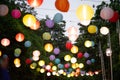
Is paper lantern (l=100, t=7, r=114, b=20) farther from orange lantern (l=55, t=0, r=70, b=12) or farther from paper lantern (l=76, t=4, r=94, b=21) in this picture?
orange lantern (l=55, t=0, r=70, b=12)

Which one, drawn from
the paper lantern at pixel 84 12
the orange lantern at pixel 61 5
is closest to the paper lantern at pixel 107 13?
the paper lantern at pixel 84 12

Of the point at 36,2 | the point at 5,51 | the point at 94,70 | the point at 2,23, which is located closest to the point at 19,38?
the point at 36,2

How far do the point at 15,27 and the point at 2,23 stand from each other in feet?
7.69

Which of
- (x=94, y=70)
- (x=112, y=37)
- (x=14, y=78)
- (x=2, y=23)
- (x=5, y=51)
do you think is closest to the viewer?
(x=2, y=23)

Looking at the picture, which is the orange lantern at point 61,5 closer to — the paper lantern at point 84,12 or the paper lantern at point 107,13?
the paper lantern at point 84,12

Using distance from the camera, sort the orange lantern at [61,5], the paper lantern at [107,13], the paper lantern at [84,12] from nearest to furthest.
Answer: the orange lantern at [61,5]
the paper lantern at [84,12]
the paper lantern at [107,13]

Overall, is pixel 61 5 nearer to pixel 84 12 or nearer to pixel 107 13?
pixel 84 12

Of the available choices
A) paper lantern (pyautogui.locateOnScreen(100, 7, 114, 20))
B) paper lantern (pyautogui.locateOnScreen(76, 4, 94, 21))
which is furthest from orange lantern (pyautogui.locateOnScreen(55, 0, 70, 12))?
paper lantern (pyautogui.locateOnScreen(100, 7, 114, 20))

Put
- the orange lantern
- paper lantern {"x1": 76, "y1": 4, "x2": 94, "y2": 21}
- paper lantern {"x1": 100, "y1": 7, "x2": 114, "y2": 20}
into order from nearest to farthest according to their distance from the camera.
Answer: the orange lantern, paper lantern {"x1": 76, "y1": 4, "x2": 94, "y2": 21}, paper lantern {"x1": 100, "y1": 7, "x2": 114, "y2": 20}

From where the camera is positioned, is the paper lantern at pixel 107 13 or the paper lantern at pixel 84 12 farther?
the paper lantern at pixel 107 13

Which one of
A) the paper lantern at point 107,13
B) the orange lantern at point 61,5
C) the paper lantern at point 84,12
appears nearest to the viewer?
the orange lantern at point 61,5

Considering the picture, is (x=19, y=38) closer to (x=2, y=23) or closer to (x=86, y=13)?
(x=86, y=13)

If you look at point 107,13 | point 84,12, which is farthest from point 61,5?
point 107,13

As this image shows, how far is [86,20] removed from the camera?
38.3 feet
